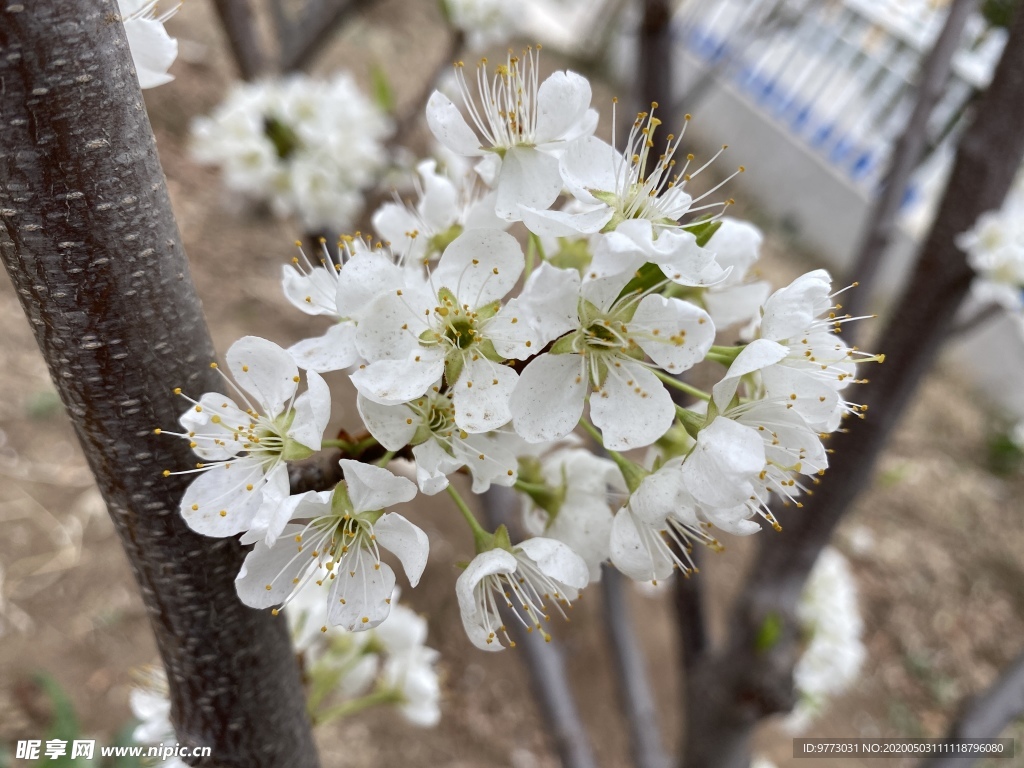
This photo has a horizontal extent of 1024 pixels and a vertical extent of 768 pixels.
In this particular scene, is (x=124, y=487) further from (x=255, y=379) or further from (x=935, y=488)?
(x=935, y=488)

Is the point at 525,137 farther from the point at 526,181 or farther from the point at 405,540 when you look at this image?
the point at 405,540

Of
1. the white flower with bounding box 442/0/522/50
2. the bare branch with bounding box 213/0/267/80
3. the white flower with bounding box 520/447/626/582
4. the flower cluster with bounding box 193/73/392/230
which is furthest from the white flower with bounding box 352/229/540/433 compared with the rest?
the white flower with bounding box 442/0/522/50

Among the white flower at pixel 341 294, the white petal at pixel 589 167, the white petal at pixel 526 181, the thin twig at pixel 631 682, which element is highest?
the white petal at pixel 589 167

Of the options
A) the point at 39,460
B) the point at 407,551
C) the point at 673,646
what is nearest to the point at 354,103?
the point at 39,460

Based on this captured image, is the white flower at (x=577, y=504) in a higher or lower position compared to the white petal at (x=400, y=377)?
lower

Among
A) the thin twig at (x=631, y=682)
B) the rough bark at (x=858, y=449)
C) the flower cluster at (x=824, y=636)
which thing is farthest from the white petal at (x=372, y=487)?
A: the flower cluster at (x=824, y=636)

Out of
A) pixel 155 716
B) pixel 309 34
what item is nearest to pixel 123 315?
pixel 155 716

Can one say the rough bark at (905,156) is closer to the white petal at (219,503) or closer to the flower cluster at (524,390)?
the flower cluster at (524,390)

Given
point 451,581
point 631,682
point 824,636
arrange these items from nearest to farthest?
point 631,682, point 824,636, point 451,581
